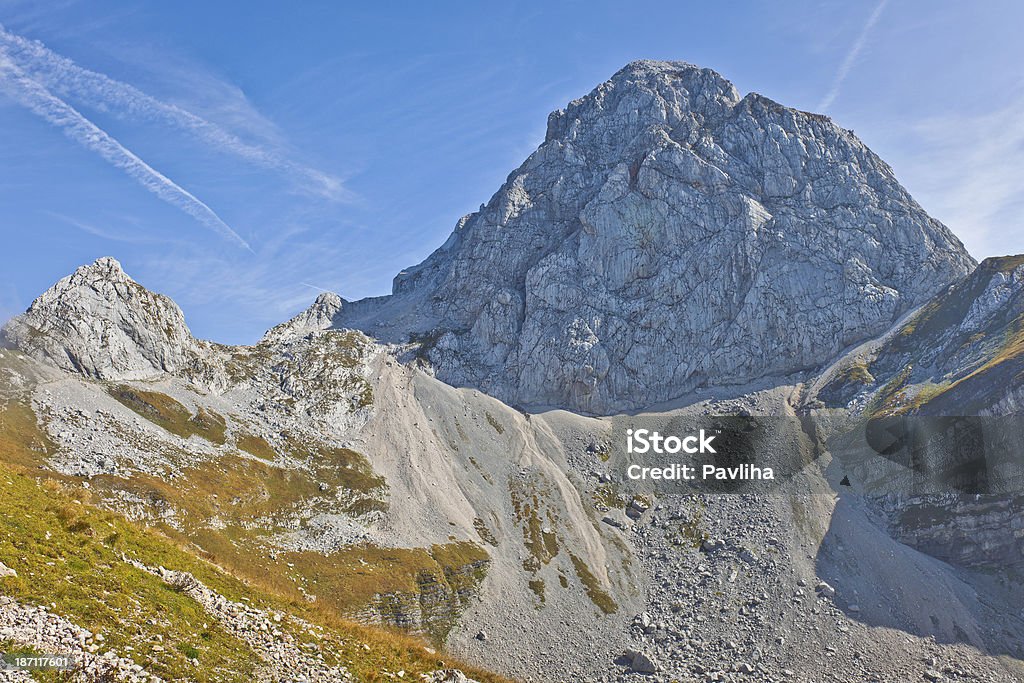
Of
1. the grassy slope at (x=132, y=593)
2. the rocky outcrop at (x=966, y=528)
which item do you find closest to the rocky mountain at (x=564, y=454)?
the grassy slope at (x=132, y=593)

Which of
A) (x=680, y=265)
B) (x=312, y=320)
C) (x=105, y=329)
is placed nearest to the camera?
(x=105, y=329)

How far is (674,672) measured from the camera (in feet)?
244

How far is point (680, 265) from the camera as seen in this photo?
16512 cm

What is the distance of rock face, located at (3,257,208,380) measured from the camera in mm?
90625

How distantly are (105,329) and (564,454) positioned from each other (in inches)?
3399

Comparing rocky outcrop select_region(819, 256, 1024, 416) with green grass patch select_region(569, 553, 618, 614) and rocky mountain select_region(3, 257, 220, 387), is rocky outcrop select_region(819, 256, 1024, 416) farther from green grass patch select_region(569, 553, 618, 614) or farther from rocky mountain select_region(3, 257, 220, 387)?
rocky mountain select_region(3, 257, 220, 387)

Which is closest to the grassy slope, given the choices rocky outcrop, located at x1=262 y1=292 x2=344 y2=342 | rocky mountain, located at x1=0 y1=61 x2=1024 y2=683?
rocky mountain, located at x1=0 y1=61 x2=1024 y2=683

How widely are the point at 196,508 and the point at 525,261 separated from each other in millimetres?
125756

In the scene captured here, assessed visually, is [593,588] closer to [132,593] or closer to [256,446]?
[256,446]

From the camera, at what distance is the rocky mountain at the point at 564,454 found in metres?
26.7

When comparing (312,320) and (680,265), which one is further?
(312,320)

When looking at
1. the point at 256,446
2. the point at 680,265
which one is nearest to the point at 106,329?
the point at 256,446

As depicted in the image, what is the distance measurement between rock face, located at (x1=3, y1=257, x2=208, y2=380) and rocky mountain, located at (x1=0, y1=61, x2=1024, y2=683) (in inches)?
19.4

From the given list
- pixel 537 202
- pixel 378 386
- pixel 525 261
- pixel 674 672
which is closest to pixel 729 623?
pixel 674 672
